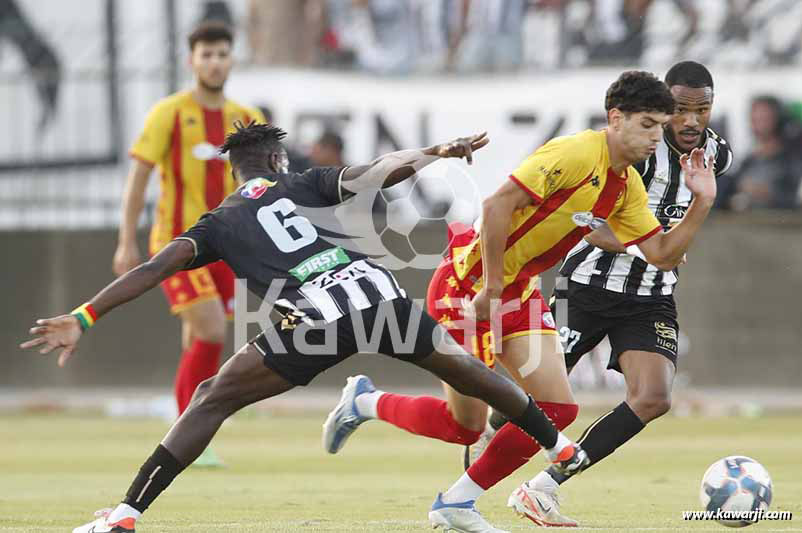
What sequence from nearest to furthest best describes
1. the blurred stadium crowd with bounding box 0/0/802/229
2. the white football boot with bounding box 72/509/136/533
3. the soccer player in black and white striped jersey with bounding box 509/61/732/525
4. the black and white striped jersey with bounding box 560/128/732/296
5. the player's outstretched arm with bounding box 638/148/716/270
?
Answer: 1. the white football boot with bounding box 72/509/136/533
2. the player's outstretched arm with bounding box 638/148/716/270
3. the soccer player in black and white striped jersey with bounding box 509/61/732/525
4. the black and white striped jersey with bounding box 560/128/732/296
5. the blurred stadium crowd with bounding box 0/0/802/229

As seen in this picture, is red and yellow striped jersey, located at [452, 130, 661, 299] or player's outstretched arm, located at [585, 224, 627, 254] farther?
player's outstretched arm, located at [585, 224, 627, 254]

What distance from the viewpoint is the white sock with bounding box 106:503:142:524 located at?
20.8 ft

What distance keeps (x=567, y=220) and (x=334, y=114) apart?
9.91 meters

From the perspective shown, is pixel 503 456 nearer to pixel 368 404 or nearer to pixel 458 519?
pixel 458 519

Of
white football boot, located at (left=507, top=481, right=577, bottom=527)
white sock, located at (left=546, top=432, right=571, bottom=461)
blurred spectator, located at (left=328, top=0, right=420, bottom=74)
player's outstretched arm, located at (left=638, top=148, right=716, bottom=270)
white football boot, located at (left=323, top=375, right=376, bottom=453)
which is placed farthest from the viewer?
blurred spectator, located at (left=328, top=0, right=420, bottom=74)

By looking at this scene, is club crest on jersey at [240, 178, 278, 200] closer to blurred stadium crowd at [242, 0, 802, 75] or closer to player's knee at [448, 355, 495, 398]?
player's knee at [448, 355, 495, 398]

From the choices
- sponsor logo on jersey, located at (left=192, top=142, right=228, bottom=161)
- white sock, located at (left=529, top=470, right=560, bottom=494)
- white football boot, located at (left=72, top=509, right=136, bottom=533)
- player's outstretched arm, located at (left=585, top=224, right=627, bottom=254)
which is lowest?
white sock, located at (left=529, top=470, right=560, bottom=494)

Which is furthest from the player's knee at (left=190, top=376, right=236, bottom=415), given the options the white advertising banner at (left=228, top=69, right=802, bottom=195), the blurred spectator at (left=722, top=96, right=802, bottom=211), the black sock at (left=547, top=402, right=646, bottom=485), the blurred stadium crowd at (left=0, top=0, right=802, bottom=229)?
the blurred spectator at (left=722, top=96, right=802, bottom=211)

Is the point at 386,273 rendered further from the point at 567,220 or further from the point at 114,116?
the point at 114,116

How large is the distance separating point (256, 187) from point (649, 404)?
7.67ft

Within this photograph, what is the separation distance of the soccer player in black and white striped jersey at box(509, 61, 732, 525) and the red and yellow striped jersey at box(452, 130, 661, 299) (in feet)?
0.80

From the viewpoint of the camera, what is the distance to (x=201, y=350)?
1016 centimetres

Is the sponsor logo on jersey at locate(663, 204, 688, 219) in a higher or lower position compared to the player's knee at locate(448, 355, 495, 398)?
higher

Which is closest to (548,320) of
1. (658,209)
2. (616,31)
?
(658,209)
